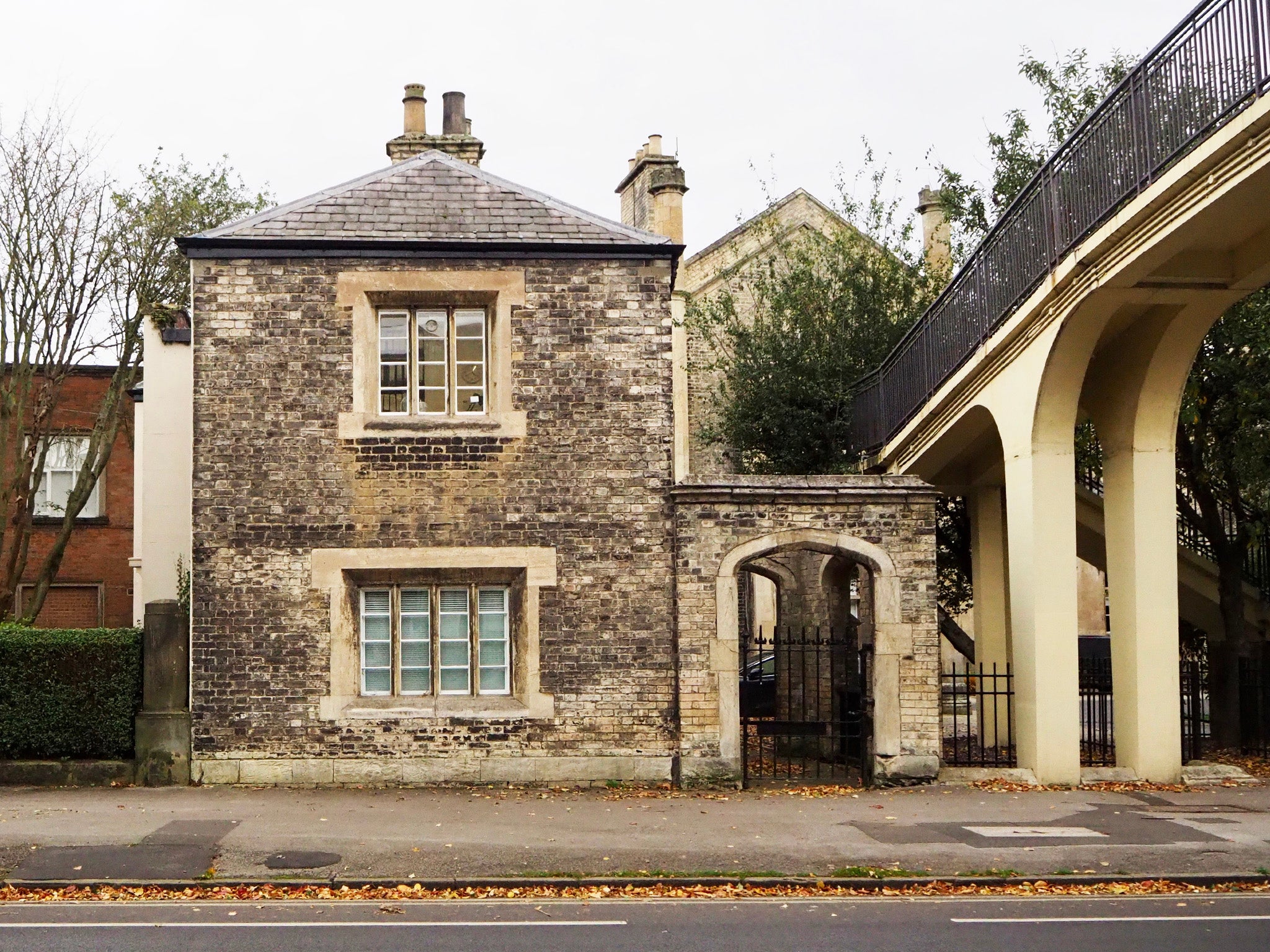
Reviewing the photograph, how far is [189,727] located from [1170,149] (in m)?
11.8

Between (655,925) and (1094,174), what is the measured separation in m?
9.19

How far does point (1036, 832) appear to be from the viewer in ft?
42.2

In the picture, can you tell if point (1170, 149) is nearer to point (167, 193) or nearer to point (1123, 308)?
point (1123, 308)

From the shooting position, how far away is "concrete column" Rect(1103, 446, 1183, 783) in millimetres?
16297

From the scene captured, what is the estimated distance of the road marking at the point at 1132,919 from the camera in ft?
31.0

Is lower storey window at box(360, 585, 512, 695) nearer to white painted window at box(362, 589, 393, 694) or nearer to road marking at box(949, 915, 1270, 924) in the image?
white painted window at box(362, 589, 393, 694)

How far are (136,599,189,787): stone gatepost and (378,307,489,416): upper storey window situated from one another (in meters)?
3.40

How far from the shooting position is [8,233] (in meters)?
18.9

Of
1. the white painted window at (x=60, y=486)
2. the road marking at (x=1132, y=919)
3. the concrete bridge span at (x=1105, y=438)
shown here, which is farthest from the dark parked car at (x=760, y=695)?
the road marking at (x=1132, y=919)

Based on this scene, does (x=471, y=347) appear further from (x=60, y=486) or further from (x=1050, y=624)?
(x=60, y=486)

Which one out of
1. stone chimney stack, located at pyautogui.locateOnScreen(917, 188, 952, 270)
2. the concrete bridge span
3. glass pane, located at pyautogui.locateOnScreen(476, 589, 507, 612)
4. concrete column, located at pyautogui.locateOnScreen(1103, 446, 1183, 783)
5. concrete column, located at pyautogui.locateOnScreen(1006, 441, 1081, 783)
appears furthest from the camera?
stone chimney stack, located at pyautogui.locateOnScreen(917, 188, 952, 270)

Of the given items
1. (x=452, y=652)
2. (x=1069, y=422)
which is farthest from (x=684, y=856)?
(x=1069, y=422)

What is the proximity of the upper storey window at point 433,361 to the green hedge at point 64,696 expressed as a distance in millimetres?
4151

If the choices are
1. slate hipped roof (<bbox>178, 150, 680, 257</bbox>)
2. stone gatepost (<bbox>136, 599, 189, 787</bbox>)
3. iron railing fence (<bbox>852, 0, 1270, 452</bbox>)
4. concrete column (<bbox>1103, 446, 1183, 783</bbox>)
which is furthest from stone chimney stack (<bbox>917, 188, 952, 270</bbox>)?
stone gatepost (<bbox>136, 599, 189, 787</bbox>)
